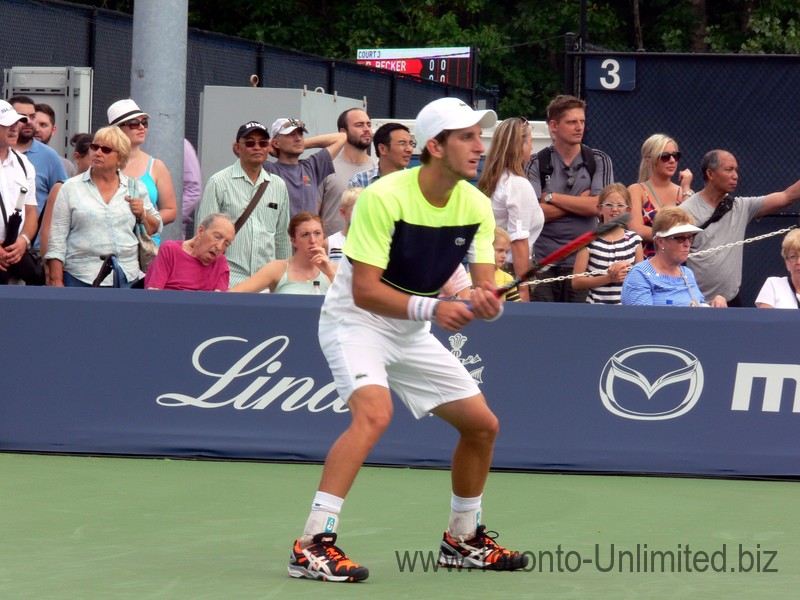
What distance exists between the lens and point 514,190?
914 centimetres

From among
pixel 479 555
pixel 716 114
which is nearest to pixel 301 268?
pixel 479 555

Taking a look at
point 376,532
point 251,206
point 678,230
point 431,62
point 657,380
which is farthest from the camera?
point 431,62

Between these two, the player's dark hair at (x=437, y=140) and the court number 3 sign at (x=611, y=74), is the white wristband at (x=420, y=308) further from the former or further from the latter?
the court number 3 sign at (x=611, y=74)

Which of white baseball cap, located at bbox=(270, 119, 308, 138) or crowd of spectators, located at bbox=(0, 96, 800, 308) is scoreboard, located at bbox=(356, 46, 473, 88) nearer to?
white baseball cap, located at bbox=(270, 119, 308, 138)

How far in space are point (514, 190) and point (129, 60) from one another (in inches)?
303

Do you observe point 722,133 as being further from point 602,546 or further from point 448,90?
point 448,90

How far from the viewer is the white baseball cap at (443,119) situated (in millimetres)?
5579

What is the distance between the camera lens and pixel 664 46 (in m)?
34.4

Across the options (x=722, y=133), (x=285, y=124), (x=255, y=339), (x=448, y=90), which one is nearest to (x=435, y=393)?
(x=255, y=339)

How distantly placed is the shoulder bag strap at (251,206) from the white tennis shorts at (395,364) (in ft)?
12.7

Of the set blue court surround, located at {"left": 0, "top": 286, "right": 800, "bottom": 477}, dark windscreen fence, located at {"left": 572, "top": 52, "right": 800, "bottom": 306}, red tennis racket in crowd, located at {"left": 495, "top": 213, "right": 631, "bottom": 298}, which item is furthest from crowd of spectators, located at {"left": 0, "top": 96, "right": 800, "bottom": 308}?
red tennis racket in crowd, located at {"left": 495, "top": 213, "right": 631, "bottom": 298}

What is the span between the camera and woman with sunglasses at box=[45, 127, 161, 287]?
9062mm

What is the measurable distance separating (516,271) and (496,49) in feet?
88.9

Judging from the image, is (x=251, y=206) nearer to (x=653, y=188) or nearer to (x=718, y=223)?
(x=653, y=188)
